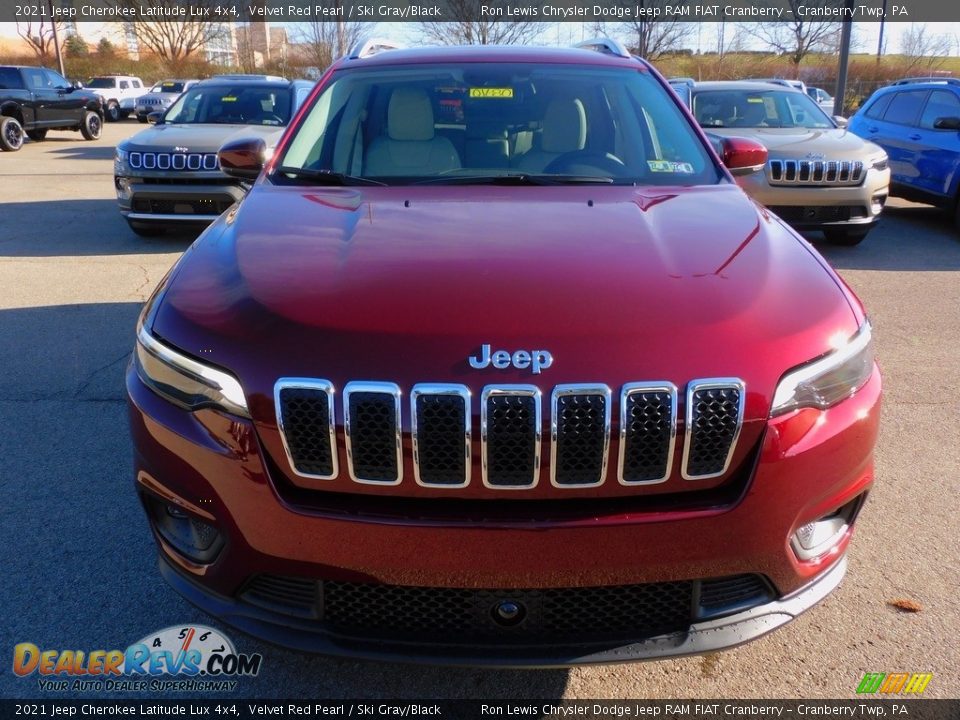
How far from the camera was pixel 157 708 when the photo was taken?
235cm

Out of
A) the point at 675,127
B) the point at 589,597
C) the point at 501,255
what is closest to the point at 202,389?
the point at 501,255

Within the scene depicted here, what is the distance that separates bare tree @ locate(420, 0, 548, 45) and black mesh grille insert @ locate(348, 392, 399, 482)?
31669 millimetres

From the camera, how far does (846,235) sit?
27.9 feet

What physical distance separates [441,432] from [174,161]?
7244mm

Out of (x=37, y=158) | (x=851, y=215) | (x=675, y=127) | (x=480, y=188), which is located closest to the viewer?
(x=480, y=188)

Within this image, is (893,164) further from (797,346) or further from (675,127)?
(797,346)

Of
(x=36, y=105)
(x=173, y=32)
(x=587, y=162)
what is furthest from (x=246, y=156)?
(x=173, y=32)

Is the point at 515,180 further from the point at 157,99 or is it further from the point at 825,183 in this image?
the point at 157,99

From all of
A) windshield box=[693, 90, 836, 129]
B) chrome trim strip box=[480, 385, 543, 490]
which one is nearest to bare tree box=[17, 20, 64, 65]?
windshield box=[693, 90, 836, 129]

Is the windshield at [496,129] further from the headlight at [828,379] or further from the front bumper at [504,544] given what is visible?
the front bumper at [504,544]

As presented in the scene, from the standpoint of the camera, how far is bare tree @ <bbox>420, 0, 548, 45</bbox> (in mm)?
32000

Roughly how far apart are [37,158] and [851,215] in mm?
16555

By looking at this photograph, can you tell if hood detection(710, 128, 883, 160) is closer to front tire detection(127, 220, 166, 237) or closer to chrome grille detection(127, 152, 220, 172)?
chrome grille detection(127, 152, 220, 172)

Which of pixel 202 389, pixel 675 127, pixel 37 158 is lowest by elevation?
pixel 37 158
